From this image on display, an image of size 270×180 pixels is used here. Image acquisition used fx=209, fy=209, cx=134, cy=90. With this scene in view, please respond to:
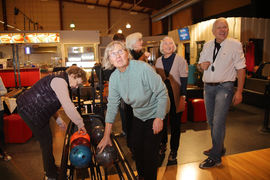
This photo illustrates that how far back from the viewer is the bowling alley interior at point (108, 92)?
104 inches

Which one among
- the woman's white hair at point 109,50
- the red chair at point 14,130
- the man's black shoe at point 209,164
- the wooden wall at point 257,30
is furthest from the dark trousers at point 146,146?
the wooden wall at point 257,30

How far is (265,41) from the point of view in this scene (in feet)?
27.1

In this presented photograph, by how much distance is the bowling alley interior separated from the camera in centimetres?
263

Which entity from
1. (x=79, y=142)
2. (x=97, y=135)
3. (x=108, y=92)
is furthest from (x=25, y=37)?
(x=79, y=142)

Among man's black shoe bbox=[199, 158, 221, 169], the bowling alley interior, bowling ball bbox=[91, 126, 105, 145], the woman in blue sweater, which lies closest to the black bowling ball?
the bowling alley interior

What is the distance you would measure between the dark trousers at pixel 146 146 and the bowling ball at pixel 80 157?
479 millimetres

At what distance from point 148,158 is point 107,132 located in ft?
1.51

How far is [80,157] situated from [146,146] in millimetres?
609

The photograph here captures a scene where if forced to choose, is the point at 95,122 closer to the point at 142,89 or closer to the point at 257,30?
the point at 142,89

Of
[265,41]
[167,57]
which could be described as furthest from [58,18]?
[167,57]

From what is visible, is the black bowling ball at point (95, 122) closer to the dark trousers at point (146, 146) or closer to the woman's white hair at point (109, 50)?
the dark trousers at point (146, 146)

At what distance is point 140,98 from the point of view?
182 centimetres

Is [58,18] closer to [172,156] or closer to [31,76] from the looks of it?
[31,76]

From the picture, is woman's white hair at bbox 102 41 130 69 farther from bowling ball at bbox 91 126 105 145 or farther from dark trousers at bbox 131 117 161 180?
bowling ball at bbox 91 126 105 145
